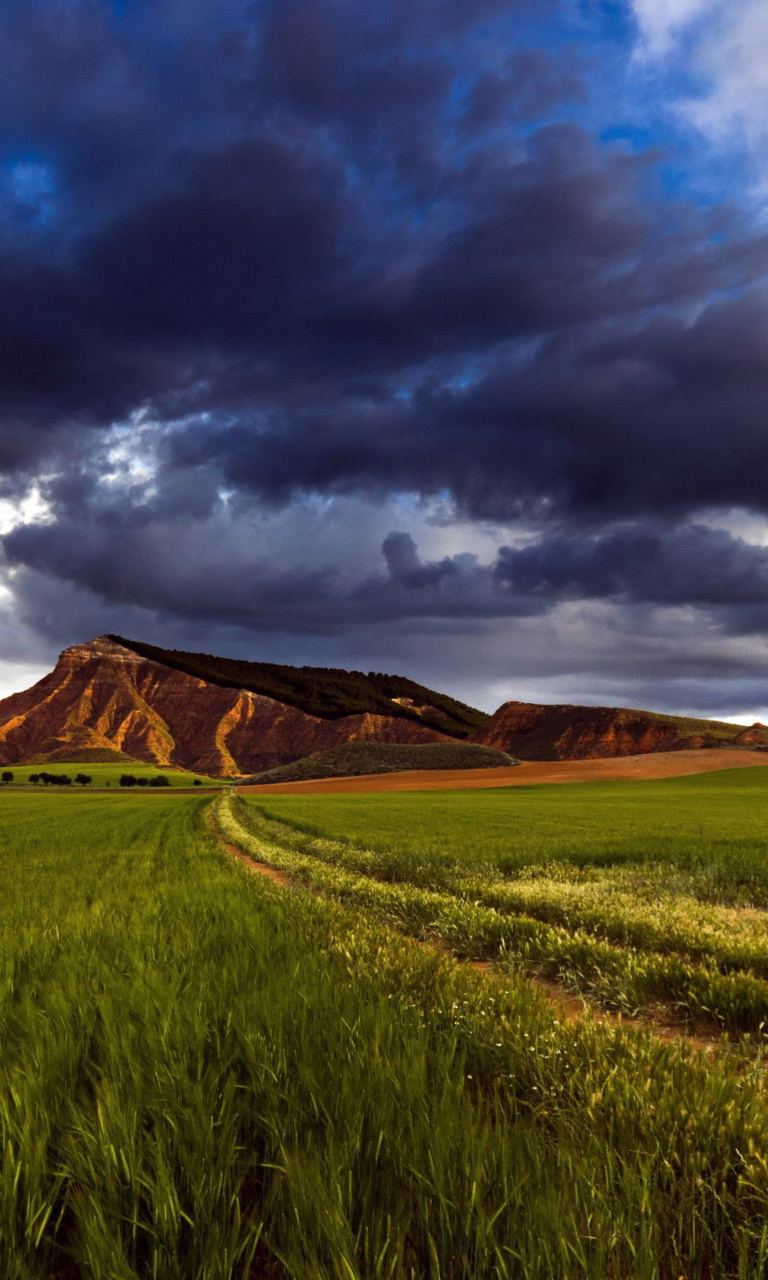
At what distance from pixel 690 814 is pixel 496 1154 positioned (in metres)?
39.7

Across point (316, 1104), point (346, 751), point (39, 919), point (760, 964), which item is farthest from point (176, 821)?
point (346, 751)

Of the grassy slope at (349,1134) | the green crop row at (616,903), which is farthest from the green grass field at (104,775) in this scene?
the grassy slope at (349,1134)

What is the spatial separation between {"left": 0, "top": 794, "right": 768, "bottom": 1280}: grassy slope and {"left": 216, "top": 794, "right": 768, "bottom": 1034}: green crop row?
8.19 feet

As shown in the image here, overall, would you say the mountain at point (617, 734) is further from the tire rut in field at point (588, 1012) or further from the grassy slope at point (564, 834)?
the tire rut in field at point (588, 1012)

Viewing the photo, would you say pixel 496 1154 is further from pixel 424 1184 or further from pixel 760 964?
pixel 760 964

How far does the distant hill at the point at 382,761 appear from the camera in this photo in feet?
376

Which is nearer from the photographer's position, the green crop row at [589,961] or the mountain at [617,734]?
the green crop row at [589,961]

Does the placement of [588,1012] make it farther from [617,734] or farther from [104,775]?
[617,734]

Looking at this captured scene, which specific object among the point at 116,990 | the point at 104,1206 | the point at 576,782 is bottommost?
the point at 576,782

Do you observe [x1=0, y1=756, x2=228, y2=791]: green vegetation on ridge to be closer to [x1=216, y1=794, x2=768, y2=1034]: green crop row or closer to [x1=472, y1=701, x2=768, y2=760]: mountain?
[x1=472, y1=701, x2=768, y2=760]: mountain

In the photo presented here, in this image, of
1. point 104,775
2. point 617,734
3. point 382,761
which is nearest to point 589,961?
point 382,761

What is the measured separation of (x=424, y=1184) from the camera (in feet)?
7.01

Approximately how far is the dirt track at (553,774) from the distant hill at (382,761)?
31.8ft

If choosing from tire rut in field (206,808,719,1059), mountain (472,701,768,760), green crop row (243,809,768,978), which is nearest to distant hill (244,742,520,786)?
mountain (472,701,768,760)
